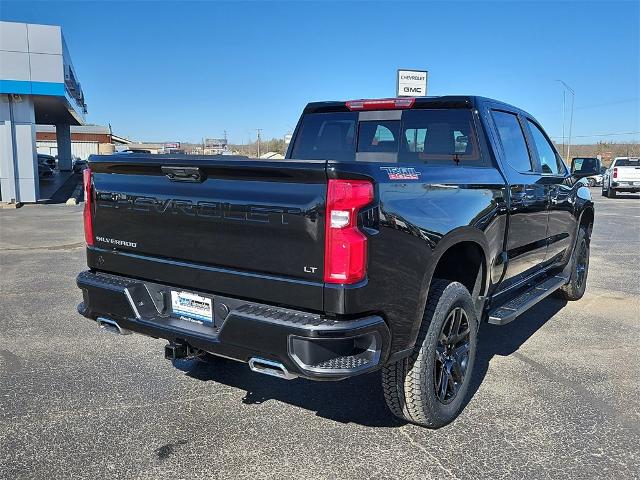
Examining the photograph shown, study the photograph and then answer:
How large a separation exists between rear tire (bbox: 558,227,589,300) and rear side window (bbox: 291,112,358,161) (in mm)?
3114

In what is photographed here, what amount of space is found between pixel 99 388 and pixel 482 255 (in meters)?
2.83

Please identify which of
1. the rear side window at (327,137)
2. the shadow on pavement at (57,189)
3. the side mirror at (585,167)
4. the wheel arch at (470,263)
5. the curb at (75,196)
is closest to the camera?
the wheel arch at (470,263)

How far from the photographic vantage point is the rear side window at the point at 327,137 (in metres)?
4.90

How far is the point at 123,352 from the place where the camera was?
4.75 m

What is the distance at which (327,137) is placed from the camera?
5.01m

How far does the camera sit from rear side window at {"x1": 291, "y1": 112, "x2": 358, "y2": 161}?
16.1 ft

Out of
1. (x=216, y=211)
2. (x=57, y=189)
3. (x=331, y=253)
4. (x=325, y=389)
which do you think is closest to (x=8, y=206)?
(x=57, y=189)

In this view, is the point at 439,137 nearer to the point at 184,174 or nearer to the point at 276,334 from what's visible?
the point at 184,174

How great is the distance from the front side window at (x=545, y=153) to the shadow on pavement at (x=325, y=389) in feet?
5.73

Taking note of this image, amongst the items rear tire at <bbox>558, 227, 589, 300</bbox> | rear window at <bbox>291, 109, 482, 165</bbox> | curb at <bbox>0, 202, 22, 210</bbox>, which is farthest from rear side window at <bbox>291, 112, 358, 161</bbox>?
curb at <bbox>0, 202, 22, 210</bbox>

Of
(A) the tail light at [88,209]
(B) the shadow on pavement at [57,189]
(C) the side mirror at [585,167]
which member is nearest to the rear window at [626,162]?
(C) the side mirror at [585,167]

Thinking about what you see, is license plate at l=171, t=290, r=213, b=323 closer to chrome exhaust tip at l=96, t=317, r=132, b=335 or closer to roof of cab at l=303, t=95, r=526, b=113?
chrome exhaust tip at l=96, t=317, r=132, b=335

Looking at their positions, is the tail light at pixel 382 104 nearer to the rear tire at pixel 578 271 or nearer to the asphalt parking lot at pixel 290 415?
the asphalt parking lot at pixel 290 415

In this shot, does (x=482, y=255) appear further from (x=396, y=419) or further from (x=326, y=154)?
(x=326, y=154)
